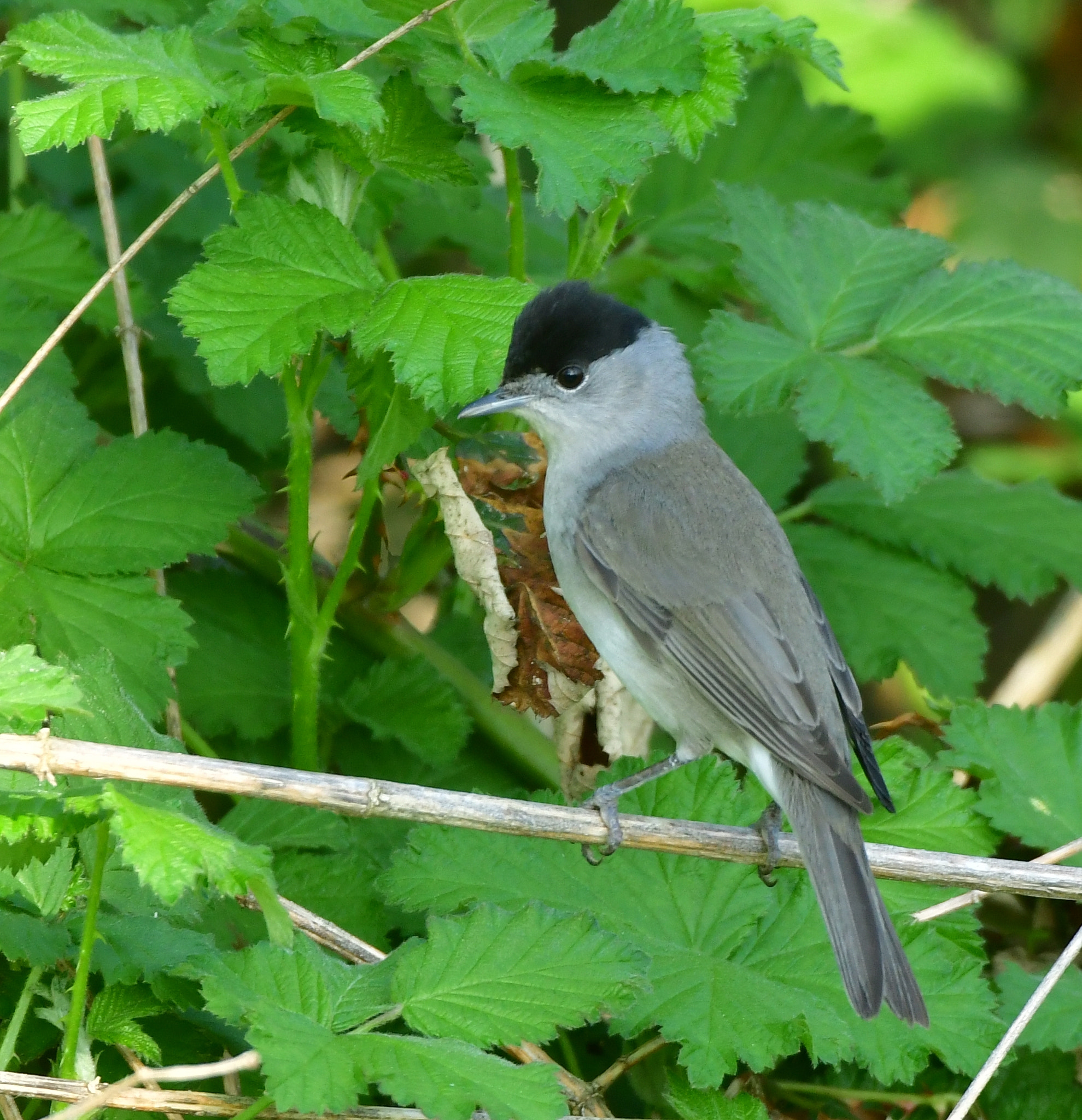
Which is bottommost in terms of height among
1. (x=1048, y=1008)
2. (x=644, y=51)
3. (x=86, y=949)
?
(x=1048, y=1008)

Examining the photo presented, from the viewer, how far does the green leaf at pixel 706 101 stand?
8.71 feet

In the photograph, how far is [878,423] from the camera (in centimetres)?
278

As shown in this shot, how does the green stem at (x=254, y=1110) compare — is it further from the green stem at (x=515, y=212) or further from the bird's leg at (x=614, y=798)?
the green stem at (x=515, y=212)

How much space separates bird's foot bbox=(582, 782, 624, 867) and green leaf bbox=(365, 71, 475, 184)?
1.14 meters

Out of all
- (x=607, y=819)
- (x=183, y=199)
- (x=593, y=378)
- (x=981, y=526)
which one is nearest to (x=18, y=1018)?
(x=607, y=819)

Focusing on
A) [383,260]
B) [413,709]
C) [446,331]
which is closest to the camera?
[446,331]

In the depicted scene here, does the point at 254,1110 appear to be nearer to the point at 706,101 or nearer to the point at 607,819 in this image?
the point at 607,819

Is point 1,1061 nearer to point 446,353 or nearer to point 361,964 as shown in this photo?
point 361,964

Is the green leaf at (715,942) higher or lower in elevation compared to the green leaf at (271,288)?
lower

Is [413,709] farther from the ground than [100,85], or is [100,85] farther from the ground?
[100,85]

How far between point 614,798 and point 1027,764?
2.98ft

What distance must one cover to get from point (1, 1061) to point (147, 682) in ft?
2.40

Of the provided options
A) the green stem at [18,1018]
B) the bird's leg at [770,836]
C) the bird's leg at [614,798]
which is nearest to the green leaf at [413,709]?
the bird's leg at [614,798]

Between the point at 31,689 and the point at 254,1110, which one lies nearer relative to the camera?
the point at 31,689
